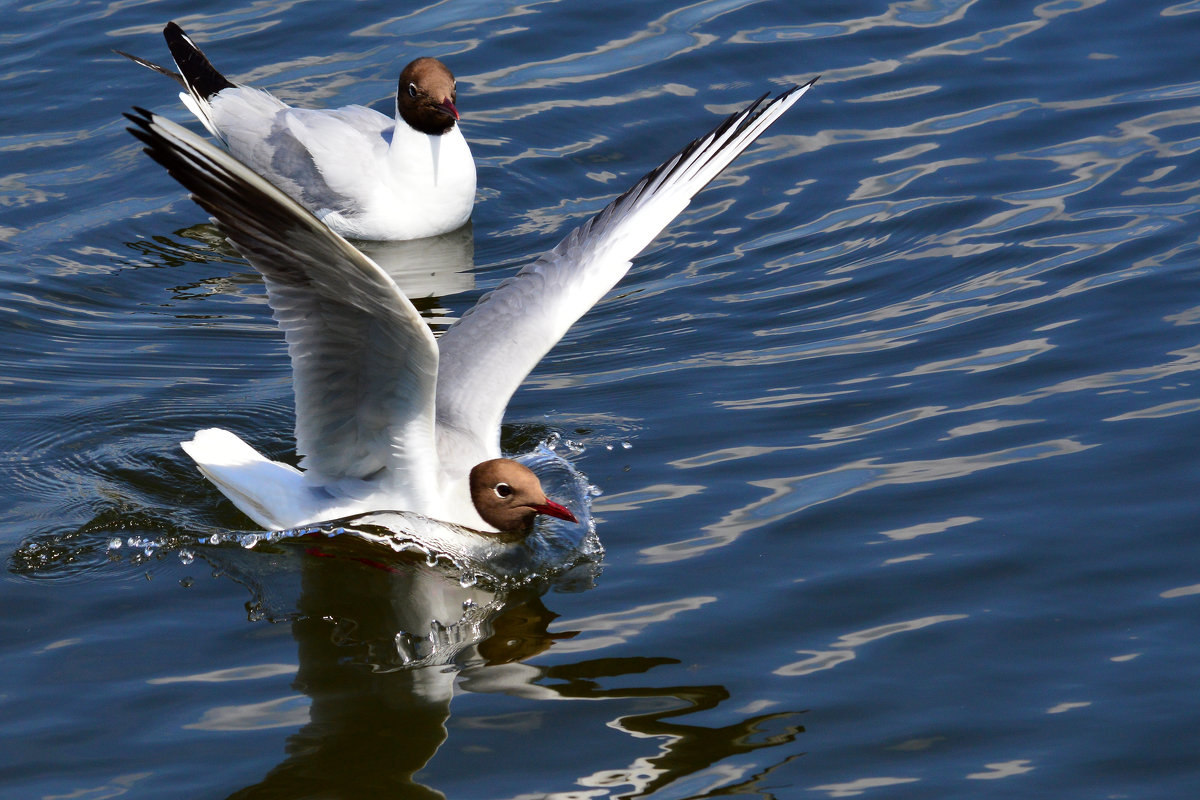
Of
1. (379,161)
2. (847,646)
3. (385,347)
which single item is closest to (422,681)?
(385,347)

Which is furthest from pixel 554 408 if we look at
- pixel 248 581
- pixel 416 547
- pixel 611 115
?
pixel 611 115

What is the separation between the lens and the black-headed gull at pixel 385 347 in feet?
16.0

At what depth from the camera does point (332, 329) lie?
5.32 meters

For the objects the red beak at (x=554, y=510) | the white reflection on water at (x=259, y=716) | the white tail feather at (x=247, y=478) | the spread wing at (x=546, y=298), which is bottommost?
the white reflection on water at (x=259, y=716)

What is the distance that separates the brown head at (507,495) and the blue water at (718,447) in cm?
32

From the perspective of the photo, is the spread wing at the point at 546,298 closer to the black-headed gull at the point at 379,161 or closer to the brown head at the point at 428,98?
the black-headed gull at the point at 379,161

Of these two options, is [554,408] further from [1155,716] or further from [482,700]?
[1155,716]

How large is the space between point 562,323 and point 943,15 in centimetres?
584

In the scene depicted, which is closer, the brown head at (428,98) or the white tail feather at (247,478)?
the white tail feather at (247,478)

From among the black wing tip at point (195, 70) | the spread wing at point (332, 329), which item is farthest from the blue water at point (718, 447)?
the black wing tip at point (195, 70)

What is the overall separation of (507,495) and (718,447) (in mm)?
960

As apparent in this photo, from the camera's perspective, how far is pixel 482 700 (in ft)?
16.1

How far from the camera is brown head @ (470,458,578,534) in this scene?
591 centimetres

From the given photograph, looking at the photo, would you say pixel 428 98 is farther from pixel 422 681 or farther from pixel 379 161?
pixel 422 681
